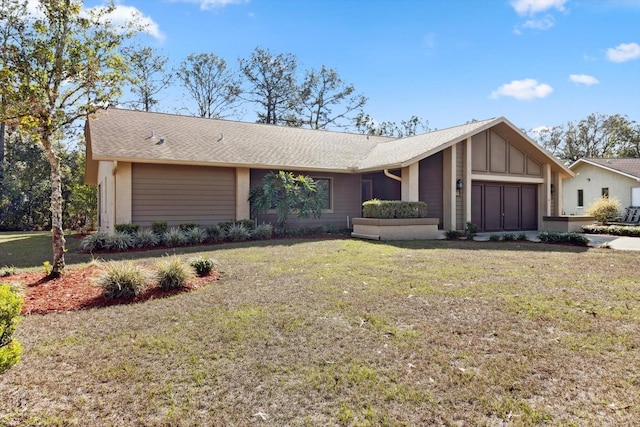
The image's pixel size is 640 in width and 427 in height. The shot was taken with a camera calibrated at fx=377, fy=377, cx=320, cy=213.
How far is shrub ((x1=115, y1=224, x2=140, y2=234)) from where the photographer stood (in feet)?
34.8

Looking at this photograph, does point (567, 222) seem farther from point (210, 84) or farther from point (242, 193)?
point (210, 84)

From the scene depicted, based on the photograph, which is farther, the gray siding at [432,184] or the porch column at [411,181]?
the gray siding at [432,184]

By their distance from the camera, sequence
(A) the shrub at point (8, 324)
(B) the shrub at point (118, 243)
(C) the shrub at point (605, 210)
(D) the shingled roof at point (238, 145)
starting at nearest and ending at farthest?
(A) the shrub at point (8, 324) → (B) the shrub at point (118, 243) → (D) the shingled roof at point (238, 145) → (C) the shrub at point (605, 210)

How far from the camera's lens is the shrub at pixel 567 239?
10484 mm

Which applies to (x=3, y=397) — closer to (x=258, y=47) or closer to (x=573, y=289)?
(x=573, y=289)

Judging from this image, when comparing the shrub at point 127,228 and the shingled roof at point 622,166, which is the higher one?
the shingled roof at point 622,166

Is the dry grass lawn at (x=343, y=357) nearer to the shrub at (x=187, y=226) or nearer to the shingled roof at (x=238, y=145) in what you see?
the shrub at (x=187, y=226)

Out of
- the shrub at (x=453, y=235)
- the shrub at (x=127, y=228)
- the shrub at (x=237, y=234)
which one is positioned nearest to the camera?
the shrub at (x=127, y=228)

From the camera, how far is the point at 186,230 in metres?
11.6

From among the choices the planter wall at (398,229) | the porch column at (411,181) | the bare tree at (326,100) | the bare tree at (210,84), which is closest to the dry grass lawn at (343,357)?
the planter wall at (398,229)

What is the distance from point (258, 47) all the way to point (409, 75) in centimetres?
1561

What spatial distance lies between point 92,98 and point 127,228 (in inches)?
206

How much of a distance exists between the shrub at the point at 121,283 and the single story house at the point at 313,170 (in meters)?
6.69

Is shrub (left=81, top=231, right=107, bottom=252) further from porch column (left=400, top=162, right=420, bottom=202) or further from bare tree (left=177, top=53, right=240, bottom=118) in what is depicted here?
bare tree (left=177, top=53, right=240, bottom=118)
